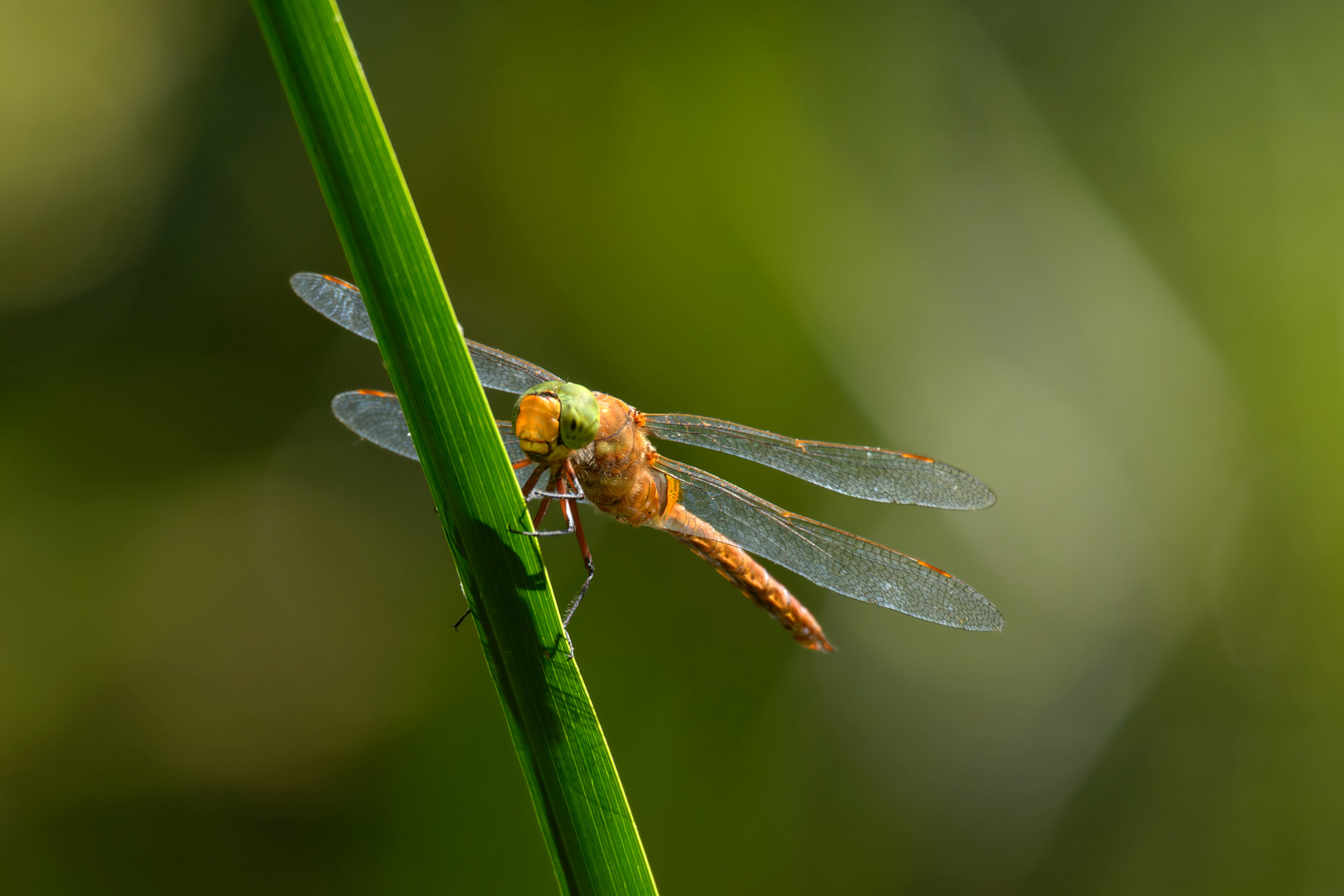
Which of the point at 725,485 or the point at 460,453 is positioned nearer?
the point at 460,453

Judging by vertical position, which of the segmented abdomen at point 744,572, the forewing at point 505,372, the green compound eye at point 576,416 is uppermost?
the green compound eye at point 576,416

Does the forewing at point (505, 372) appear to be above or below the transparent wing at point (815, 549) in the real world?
above

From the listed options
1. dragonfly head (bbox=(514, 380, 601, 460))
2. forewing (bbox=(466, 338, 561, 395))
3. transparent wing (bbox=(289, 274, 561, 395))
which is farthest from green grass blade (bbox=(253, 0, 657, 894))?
forewing (bbox=(466, 338, 561, 395))

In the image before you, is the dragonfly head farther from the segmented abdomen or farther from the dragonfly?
the segmented abdomen

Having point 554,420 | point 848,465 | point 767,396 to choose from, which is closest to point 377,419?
Answer: point 554,420

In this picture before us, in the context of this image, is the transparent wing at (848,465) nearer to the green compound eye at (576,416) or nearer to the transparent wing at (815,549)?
the transparent wing at (815,549)

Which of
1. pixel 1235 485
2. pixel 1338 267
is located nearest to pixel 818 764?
pixel 1235 485

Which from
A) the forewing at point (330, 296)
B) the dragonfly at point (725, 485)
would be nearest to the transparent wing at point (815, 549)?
the dragonfly at point (725, 485)

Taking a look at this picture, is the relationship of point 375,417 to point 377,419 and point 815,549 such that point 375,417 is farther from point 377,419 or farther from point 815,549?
point 815,549
